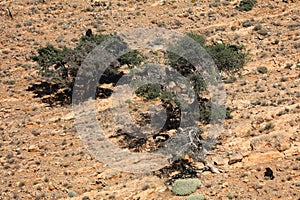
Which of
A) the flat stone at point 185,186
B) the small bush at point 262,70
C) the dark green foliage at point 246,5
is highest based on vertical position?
the dark green foliage at point 246,5

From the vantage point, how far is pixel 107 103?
32.1 metres

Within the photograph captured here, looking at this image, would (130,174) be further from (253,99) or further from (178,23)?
(178,23)

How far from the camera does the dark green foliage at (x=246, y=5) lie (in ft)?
147

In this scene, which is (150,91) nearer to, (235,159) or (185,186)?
(235,159)

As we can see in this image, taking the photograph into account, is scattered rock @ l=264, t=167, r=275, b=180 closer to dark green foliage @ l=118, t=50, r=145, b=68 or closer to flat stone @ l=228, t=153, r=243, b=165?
flat stone @ l=228, t=153, r=243, b=165

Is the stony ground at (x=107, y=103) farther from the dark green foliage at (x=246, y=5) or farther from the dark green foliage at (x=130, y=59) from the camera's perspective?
the dark green foliage at (x=130, y=59)

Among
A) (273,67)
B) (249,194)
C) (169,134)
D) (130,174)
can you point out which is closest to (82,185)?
(130,174)

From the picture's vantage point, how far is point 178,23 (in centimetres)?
4409

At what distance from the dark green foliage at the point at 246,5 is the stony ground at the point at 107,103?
0.59 metres

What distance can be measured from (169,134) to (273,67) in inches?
487

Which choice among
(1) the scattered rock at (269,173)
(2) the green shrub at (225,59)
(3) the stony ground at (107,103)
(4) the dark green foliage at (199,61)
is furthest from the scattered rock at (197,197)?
(2) the green shrub at (225,59)

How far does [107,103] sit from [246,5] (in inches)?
823

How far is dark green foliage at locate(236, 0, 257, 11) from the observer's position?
44875 mm

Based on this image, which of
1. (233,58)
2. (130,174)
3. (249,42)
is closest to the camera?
(130,174)
